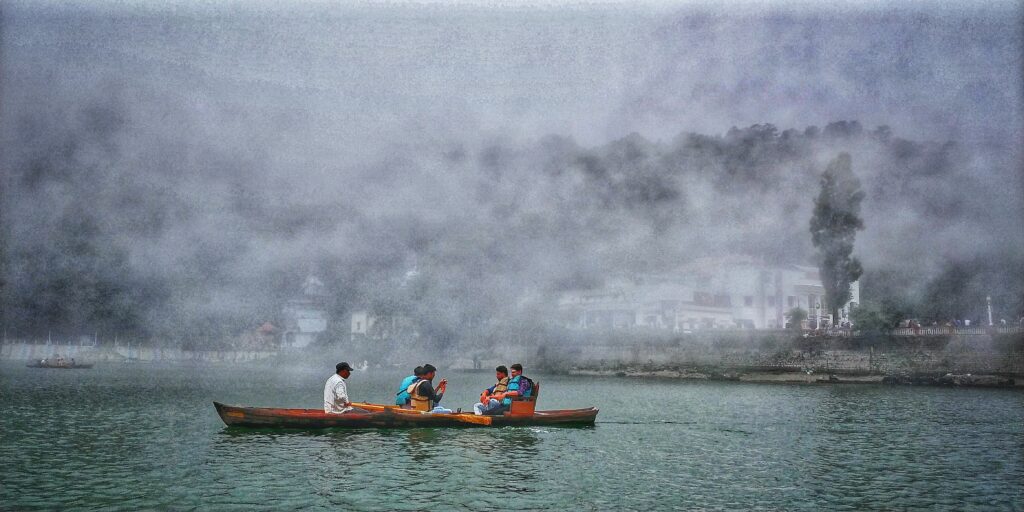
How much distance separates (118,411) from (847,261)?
63.9 meters

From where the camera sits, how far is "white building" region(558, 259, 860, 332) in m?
88.6

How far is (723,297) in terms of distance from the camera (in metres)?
92.8

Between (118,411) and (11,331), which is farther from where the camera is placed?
(11,331)

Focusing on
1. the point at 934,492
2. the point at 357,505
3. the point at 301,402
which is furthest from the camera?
the point at 301,402

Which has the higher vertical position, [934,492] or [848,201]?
[848,201]

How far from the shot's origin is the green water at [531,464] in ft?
51.0

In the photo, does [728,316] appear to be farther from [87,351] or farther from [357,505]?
[87,351]

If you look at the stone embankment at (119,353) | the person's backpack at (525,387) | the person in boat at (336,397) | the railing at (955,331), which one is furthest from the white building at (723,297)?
the stone embankment at (119,353)

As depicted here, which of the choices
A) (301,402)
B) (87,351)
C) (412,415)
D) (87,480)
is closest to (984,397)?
(412,415)

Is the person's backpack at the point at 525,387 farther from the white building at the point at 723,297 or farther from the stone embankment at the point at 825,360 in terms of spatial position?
the white building at the point at 723,297

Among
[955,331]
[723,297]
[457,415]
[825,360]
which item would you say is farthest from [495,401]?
[723,297]

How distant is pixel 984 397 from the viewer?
4472 centimetres

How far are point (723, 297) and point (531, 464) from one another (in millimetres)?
77479

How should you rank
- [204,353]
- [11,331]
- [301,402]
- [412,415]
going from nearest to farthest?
→ [412,415] → [301,402] → [11,331] → [204,353]
